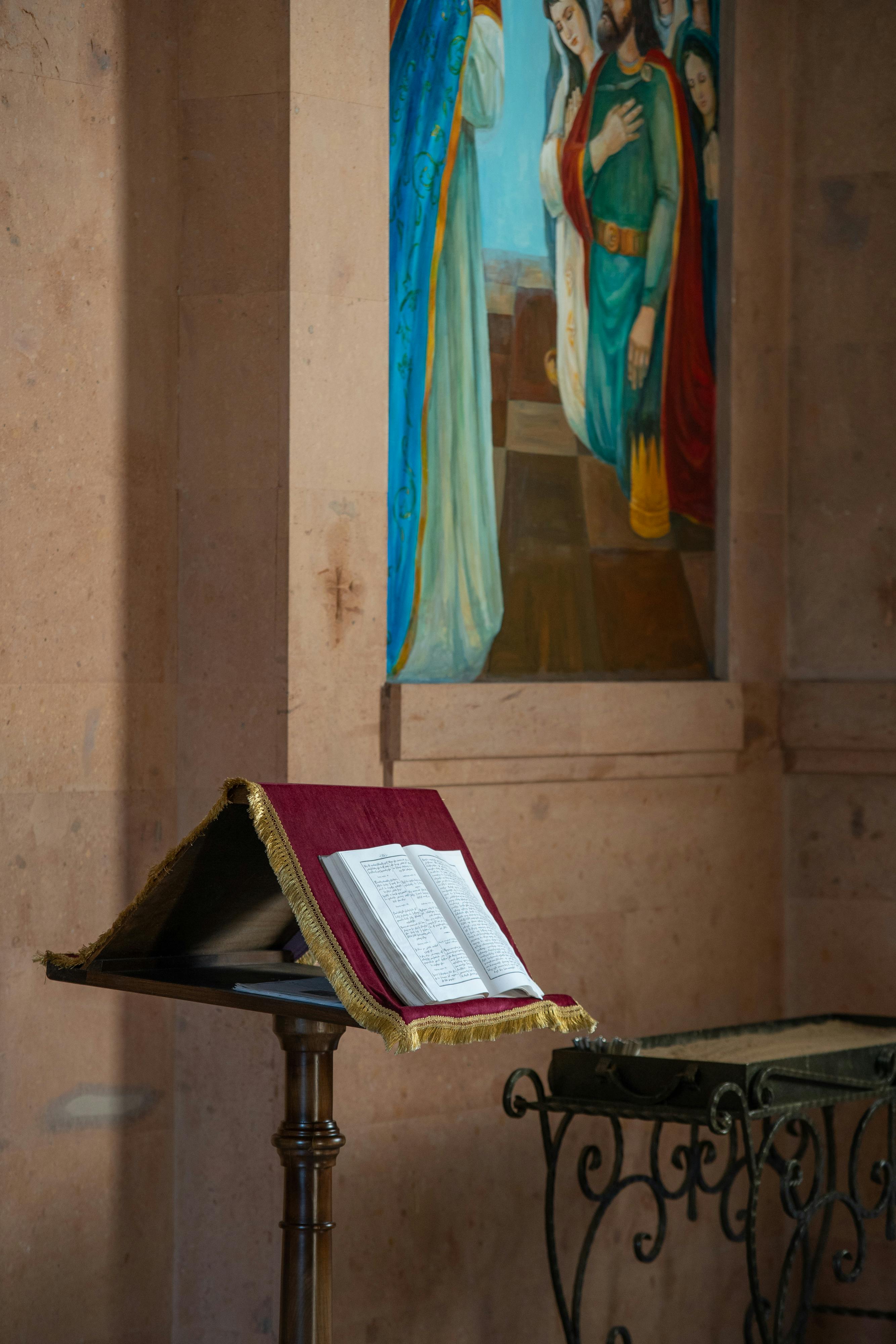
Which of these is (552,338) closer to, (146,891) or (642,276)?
(642,276)

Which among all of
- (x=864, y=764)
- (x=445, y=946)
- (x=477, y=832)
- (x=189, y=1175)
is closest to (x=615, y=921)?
(x=477, y=832)

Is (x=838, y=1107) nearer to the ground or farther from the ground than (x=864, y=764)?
nearer to the ground

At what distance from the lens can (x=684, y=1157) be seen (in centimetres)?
566

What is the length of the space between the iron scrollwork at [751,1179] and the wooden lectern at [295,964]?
106 centimetres

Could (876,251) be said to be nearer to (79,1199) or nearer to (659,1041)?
(659,1041)

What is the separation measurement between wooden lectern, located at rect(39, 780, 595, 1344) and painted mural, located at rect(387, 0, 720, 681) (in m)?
1.50

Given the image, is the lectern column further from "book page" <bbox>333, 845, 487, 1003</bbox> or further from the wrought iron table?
the wrought iron table

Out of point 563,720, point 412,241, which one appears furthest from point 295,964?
point 412,241

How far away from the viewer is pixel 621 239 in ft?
18.6

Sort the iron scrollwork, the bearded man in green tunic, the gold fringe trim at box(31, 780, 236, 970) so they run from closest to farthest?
the gold fringe trim at box(31, 780, 236, 970) → the iron scrollwork → the bearded man in green tunic

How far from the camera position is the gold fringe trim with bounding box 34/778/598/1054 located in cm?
318

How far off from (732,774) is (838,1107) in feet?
3.89

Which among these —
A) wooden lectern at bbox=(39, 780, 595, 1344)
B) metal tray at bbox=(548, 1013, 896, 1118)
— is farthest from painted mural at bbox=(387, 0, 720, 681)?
wooden lectern at bbox=(39, 780, 595, 1344)

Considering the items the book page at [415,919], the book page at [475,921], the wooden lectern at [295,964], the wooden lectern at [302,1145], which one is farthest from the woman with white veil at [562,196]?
the wooden lectern at [302,1145]
